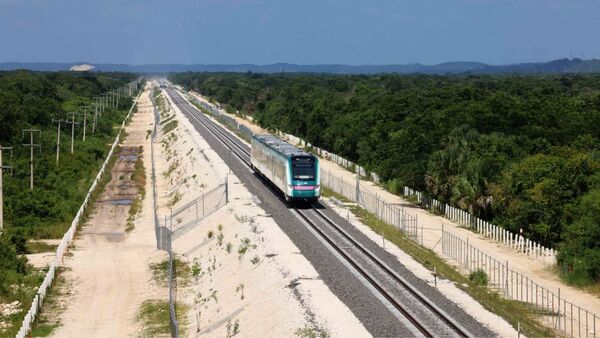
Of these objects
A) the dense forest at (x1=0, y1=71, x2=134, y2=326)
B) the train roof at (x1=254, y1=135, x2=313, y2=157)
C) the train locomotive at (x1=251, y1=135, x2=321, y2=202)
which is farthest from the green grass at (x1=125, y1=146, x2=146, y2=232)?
the train locomotive at (x1=251, y1=135, x2=321, y2=202)

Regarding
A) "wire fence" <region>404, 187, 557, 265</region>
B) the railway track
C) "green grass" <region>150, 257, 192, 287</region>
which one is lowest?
"green grass" <region>150, 257, 192, 287</region>

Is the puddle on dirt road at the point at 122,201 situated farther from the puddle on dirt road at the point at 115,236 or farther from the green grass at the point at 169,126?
the green grass at the point at 169,126

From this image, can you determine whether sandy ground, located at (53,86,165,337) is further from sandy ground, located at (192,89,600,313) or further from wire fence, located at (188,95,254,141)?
wire fence, located at (188,95,254,141)

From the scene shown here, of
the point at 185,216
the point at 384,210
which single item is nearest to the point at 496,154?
the point at 384,210

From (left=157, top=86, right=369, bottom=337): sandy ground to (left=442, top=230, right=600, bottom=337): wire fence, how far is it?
7.73 meters

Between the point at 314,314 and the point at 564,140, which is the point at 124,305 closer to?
the point at 314,314

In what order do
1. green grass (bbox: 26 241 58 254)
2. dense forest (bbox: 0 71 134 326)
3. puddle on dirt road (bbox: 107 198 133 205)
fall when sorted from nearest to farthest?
1. dense forest (bbox: 0 71 134 326)
2. green grass (bbox: 26 241 58 254)
3. puddle on dirt road (bbox: 107 198 133 205)

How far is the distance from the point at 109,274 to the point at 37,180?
26.6 metres

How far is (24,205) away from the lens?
49.1 meters

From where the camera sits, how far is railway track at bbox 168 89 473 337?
23.5m

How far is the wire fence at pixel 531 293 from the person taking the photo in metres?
27.1

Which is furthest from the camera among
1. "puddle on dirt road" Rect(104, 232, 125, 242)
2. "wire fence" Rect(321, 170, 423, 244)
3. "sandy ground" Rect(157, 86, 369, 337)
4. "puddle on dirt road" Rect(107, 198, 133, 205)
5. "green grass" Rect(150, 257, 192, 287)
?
"puddle on dirt road" Rect(107, 198, 133, 205)

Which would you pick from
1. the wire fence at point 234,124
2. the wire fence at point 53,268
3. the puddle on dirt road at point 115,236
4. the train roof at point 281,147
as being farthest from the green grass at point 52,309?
the wire fence at point 234,124

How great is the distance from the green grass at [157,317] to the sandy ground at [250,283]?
39cm
